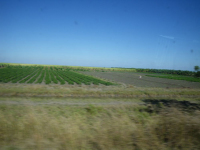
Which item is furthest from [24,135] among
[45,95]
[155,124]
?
[45,95]

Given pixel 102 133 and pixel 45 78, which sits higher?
pixel 102 133

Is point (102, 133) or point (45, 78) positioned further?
point (45, 78)

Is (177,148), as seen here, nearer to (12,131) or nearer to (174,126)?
(174,126)

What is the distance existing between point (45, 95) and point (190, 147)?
656 inches

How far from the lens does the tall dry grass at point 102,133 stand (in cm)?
375

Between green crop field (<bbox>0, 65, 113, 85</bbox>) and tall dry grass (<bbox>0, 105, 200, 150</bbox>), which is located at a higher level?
tall dry grass (<bbox>0, 105, 200, 150</bbox>)

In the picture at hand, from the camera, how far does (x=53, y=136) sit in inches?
157

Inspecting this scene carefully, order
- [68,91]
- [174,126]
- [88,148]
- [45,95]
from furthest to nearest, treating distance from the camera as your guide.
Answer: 1. [68,91]
2. [45,95]
3. [174,126]
4. [88,148]

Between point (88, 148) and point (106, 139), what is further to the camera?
point (106, 139)

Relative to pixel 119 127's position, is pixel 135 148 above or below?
below

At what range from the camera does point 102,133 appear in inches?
162

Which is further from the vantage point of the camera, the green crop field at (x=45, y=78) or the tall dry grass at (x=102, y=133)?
the green crop field at (x=45, y=78)

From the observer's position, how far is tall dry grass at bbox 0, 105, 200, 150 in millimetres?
3750

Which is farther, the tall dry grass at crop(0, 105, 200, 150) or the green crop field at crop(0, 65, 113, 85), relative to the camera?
the green crop field at crop(0, 65, 113, 85)
